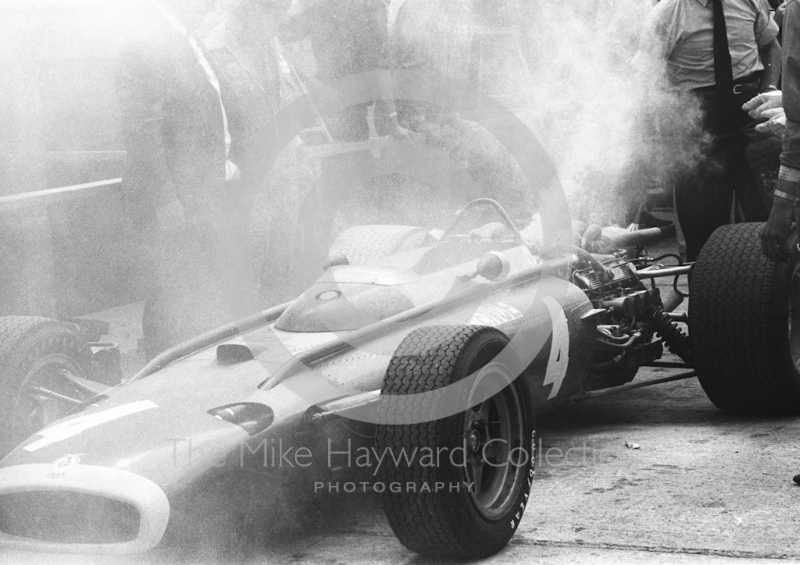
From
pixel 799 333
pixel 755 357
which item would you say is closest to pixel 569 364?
pixel 755 357

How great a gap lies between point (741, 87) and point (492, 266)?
253 centimetres

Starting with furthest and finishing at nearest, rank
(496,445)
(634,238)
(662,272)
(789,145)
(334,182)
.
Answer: (334,182)
(634,238)
(662,272)
(789,145)
(496,445)

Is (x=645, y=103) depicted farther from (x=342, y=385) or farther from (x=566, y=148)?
(x=342, y=385)

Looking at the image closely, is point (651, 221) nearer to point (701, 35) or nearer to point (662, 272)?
point (701, 35)

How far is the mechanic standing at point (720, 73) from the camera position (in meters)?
5.72

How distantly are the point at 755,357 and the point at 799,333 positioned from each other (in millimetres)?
441

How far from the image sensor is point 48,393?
12.3 feet

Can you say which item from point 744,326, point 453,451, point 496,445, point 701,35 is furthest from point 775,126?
point 453,451

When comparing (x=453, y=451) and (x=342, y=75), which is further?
(x=342, y=75)

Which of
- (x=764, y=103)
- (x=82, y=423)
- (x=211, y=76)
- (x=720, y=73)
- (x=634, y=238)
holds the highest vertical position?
(x=211, y=76)

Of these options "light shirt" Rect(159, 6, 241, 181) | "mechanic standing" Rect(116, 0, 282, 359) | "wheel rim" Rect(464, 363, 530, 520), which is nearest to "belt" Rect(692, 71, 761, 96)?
"mechanic standing" Rect(116, 0, 282, 359)

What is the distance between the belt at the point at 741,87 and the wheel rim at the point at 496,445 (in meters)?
3.12

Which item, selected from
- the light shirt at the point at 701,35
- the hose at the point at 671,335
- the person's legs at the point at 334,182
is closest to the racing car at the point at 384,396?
the hose at the point at 671,335

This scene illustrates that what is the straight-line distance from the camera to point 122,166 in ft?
20.3
